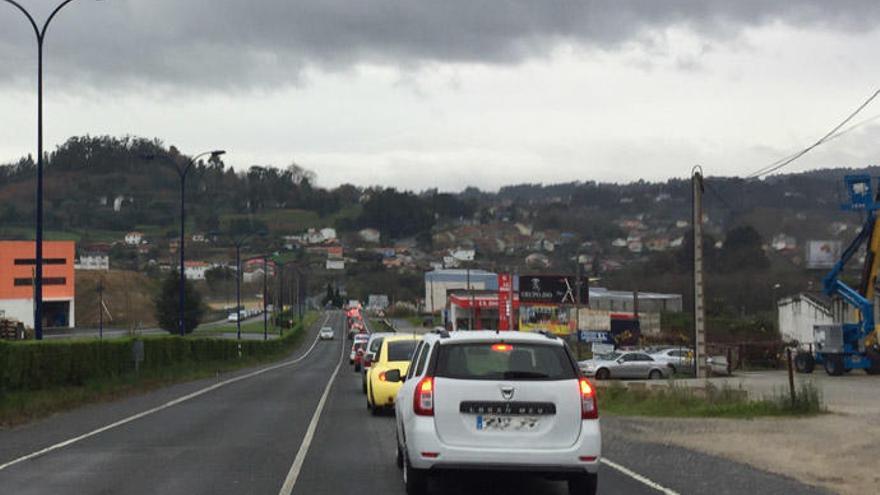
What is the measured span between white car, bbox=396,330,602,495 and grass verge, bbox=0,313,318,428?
1312 cm

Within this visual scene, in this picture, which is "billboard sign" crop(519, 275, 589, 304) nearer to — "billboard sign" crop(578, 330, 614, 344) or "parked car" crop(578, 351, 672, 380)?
"billboard sign" crop(578, 330, 614, 344)

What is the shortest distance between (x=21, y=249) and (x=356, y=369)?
218 feet

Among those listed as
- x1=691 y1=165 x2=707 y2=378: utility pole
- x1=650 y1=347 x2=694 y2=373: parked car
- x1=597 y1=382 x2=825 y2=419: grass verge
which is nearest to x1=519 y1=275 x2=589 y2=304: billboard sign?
x1=650 y1=347 x2=694 y2=373: parked car

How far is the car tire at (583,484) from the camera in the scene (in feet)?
36.5

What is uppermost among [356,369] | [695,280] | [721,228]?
[721,228]

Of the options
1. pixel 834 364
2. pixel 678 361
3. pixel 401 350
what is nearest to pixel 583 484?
pixel 401 350

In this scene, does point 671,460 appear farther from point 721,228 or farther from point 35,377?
point 721,228

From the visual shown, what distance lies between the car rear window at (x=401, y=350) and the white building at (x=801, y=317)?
44.7 metres

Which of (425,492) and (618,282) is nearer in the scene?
(425,492)

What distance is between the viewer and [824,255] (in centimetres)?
6969

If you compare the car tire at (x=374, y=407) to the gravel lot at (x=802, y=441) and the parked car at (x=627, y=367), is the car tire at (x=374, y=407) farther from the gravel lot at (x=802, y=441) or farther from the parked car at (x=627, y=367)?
the parked car at (x=627, y=367)

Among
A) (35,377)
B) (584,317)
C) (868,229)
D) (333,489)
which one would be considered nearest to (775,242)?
(584,317)

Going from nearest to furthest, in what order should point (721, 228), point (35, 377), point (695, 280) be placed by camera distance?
point (35, 377) < point (695, 280) < point (721, 228)

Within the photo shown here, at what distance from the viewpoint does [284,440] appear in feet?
57.5
